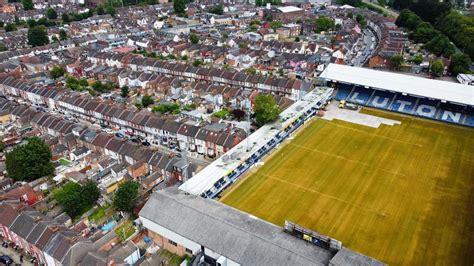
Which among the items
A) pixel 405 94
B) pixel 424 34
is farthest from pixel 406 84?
pixel 424 34

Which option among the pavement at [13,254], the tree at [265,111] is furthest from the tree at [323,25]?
the pavement at [13,254]

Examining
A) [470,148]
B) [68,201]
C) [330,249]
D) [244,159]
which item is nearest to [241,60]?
[244,159]

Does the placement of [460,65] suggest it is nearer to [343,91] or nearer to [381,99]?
[381,99]

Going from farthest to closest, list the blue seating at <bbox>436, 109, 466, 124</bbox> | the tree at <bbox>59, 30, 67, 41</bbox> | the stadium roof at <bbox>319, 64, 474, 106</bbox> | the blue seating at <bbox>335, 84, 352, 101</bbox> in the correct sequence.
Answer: the tree at <bbox>59, 30, 67, 41</bbox>
the blue seating at <bbox>335, 84, 352, 101</bbox>
the stadium roof at <bbox>319, 64, 474, 106</bbox>
the blue seating at <bbox>436, 109, 466, 124</bbox>

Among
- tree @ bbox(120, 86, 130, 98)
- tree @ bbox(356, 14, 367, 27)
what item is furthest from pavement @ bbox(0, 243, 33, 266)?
tree @ bbox(356, 14, 367, 27)

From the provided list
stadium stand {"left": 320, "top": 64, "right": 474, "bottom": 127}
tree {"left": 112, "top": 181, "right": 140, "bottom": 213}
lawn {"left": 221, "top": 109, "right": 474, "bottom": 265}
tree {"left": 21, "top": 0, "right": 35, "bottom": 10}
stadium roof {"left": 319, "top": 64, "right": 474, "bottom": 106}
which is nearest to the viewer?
lawn {"left": 221, "top": 109, "right": 474, "bottom": 265}

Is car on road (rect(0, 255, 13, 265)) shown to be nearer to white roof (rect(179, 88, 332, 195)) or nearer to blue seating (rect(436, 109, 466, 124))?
white roof (rect(179, 88, 332, 195))

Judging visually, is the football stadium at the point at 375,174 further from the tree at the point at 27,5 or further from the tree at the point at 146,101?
the tree at the point at 27,5
